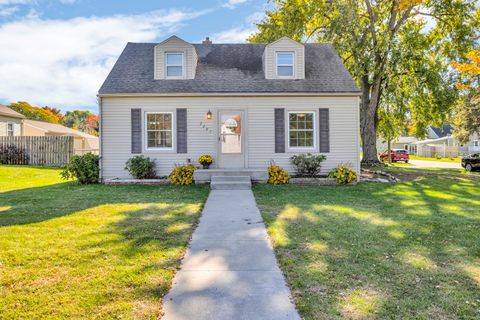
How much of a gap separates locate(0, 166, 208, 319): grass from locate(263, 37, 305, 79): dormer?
6.45 metres

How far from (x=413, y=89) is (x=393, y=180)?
27.9 ft

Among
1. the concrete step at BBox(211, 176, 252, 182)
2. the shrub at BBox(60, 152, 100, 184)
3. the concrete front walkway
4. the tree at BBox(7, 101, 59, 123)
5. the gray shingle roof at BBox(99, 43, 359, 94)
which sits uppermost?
the tree at BBox(7, 101, 59, 123)

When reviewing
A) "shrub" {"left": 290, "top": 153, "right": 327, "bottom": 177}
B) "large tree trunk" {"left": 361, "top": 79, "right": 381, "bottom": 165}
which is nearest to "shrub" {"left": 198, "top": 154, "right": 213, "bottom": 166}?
"shrub" {"left": 290, "top": 153, "right": 327, "bottom": 177}

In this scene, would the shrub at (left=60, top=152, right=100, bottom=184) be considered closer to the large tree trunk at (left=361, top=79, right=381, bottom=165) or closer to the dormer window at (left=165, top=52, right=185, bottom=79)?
the dormer window at (left=165, top=52, right=185, bottom=79)

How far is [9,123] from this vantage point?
79.6ft

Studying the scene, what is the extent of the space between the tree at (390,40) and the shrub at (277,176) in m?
8.33

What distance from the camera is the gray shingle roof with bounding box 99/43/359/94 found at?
443 inches

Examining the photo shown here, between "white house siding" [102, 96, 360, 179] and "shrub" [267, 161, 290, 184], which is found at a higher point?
"white house siding" [102, 96, 360, 179]

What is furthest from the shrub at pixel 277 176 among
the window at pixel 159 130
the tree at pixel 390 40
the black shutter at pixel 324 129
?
the tree at pixel 390 40

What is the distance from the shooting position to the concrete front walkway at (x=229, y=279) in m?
Result: 2.68

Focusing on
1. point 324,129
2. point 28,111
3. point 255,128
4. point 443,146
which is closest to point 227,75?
point 255,128

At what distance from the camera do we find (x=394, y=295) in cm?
296

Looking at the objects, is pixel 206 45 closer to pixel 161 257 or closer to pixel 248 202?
pixel 248 202

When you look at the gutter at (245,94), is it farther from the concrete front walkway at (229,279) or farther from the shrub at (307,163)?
the concrete front walkway at (229,279)
